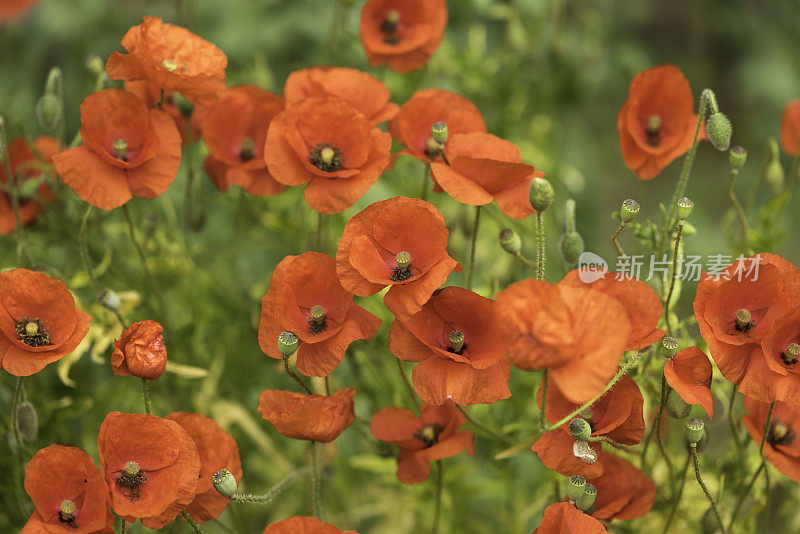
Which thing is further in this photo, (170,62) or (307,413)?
(170,62)

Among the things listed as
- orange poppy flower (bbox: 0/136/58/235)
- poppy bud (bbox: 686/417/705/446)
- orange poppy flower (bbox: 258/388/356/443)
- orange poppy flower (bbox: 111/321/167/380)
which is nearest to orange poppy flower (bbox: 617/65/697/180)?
poppy bud (bbox: 686/417/705/446)

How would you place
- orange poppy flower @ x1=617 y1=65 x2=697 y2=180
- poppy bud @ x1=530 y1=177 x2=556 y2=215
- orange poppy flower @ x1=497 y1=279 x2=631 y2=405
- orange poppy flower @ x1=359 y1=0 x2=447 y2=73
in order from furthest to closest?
1. orange poppy flower @ x1=359 y1=0 x2=447 y2=73
2. orange poppy flower @ x1=617 y1=65 x2=697 y2=180
3. poppy bud @ x1=530 y1=177 x2=556 y2=215
4. orange poppy flower @ x1=497 y1=279 x2=631 y2=405

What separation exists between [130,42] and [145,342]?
31 cm

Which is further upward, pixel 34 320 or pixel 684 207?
pixel 684 207

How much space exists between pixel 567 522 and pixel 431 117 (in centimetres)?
42

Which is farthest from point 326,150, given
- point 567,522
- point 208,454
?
point 567,522

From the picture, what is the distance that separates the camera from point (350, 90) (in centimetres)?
87

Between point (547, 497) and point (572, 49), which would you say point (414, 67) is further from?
point (572, 49)

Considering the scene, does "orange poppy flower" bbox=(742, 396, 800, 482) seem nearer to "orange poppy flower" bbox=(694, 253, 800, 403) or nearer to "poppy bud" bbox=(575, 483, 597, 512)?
"orange poppy flower" bbox=(694, 253, 800, 403)

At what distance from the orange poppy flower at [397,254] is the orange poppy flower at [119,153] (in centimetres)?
22

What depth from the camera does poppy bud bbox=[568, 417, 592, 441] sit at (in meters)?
0.66

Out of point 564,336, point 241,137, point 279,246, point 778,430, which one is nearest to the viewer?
point 564,336

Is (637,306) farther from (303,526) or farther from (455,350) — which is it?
(303,526)

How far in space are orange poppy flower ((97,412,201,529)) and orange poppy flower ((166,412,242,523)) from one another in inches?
1.8
